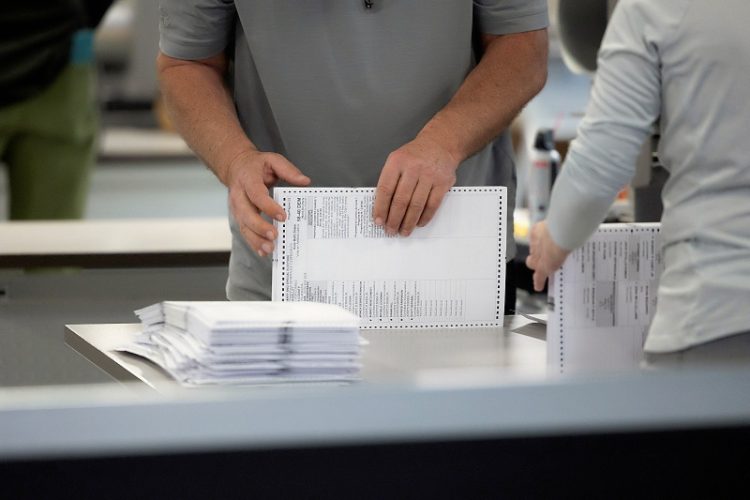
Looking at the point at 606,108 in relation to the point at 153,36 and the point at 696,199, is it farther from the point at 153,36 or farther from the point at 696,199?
the point at 153,36

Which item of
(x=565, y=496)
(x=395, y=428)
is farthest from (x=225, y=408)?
(x=565, y=496)

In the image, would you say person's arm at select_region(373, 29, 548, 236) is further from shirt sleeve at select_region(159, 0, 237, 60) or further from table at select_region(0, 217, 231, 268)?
table at select_region(0, 217, 231, 268)

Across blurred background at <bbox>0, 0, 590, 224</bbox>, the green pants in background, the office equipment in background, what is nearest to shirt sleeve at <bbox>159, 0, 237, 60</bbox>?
the office equipment in background

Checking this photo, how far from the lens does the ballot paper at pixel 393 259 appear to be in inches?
71.1

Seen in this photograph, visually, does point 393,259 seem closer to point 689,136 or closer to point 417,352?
point 417,352

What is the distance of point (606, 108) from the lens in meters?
1.40

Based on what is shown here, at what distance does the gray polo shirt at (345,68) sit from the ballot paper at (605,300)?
474mm

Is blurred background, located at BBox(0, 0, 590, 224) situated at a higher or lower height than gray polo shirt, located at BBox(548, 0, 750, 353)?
higher

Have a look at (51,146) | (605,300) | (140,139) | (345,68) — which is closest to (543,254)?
(605,300)

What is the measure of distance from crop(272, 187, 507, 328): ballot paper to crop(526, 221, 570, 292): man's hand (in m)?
0.23

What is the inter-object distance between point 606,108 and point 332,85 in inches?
27.7

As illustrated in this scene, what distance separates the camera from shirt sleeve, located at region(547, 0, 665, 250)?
138 centimetres

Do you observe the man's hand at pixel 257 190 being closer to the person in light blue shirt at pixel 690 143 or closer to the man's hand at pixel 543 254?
the man's hand at pixel 543 254

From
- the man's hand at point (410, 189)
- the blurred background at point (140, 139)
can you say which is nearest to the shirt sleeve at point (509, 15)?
the man's hand at point (410, 189)
